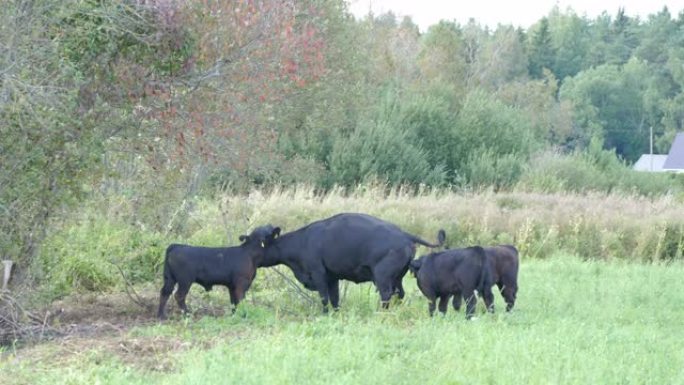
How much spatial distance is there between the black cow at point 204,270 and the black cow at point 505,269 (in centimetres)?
279

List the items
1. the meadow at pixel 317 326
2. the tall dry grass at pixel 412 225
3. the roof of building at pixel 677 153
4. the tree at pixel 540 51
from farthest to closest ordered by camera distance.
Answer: the tree at pixel 540 51 → the roof of building at pixel 677 153 → the tall dry grass at pixel 412 225 → the meadow at pixel 317 326

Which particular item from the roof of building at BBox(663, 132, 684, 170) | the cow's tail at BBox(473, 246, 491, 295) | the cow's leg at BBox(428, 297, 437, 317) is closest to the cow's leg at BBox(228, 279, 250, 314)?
the cow's leg at BBox(428, 297, 437, 317)

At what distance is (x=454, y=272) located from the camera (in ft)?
38.1

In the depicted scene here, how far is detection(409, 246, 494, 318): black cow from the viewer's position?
38.0ft

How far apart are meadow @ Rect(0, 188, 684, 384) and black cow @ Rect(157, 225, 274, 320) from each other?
304 millimetres

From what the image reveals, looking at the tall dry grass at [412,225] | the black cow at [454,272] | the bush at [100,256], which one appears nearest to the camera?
the black cow at [454,272]

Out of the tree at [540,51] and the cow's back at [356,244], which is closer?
the cow's back at [356,244]

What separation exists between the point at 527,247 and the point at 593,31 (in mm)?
96904

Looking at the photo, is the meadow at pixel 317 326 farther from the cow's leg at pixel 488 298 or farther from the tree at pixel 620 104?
the tree at pixel 620 104

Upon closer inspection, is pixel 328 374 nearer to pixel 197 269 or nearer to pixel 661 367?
pixel 661 367

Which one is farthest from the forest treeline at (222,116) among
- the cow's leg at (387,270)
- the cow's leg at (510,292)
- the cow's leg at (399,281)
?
the cow's leg at (510,292)

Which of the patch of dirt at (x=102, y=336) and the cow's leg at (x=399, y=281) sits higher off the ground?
the cow's leg at (x=399, y=281)

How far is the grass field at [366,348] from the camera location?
818cm

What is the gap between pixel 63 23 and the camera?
1108 centimetres
